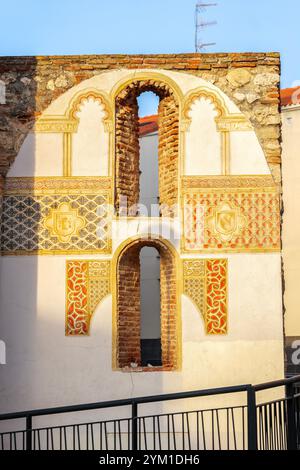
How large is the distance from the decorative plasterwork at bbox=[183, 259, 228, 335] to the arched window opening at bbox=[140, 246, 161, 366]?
28.4 feet

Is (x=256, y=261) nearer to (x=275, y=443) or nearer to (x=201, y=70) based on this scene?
(x=201, y=70)

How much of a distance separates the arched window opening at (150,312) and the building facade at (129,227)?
8.41 metres

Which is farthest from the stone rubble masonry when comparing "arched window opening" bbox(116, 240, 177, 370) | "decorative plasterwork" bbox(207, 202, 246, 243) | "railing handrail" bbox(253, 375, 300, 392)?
"railing handrail" bbox(253, 375, 300, 392)

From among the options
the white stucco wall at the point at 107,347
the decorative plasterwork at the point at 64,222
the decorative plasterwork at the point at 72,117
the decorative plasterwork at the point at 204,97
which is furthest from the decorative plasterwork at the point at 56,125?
the white stucco wall at the point at 107,347

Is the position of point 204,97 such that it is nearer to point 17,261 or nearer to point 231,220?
point 231,220

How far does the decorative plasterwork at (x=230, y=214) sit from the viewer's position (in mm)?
12234

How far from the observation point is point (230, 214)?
1230cm

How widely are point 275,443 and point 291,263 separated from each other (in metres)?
16.6

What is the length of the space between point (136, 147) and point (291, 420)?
6248mm

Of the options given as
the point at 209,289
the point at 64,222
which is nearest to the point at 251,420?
the point at 209,289

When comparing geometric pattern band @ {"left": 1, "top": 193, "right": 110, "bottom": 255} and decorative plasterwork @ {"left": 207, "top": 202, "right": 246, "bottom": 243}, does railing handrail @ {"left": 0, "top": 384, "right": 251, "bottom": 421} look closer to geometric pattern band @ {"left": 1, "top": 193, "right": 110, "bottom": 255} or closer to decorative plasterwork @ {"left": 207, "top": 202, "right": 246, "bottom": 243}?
geometric pattern band @ {"left": 1, "top": 193, "right": 110, "bottom": 255}

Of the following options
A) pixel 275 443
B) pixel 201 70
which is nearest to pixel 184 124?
pixel 201 70

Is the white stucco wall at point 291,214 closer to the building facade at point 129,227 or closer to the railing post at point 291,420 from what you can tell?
the building facade at point 129,227

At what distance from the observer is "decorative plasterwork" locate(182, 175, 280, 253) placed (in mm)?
12234
